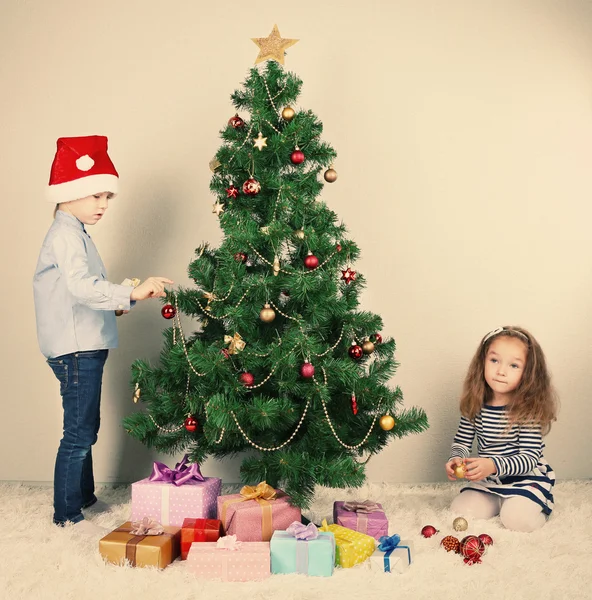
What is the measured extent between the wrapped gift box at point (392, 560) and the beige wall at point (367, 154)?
0.95m

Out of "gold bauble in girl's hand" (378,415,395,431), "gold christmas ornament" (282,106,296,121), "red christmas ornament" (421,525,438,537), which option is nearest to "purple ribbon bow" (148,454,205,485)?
"gold bauble in girl's hand" (378,415,395,431)

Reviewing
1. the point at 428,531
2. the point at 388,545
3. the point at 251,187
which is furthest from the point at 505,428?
the point at 251,187

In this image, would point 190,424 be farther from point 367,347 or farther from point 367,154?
point 367,154

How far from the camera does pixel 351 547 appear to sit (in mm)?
2018

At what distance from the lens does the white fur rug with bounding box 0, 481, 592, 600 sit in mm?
1826

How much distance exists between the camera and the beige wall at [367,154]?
2.91m

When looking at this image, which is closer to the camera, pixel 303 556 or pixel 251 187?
pixel 303 556

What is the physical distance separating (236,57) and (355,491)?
6.11 ft

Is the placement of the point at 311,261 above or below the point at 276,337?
above

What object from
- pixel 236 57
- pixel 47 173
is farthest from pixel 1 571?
pixel 236 57

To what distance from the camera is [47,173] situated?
9.59ft

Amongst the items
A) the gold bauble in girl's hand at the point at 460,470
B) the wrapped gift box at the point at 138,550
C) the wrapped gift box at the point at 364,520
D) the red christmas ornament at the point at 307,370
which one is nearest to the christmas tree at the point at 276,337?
the red christmas ornament at the point at 307,370

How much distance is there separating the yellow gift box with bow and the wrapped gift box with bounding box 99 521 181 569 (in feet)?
1.56

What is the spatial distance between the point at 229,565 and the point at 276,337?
2.38 ft
